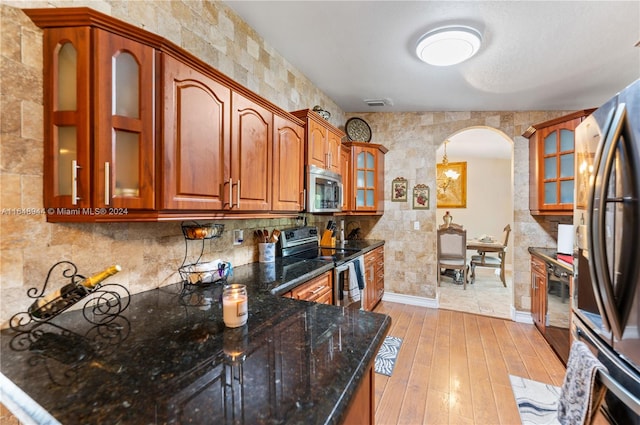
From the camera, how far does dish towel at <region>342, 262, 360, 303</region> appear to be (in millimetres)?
2609

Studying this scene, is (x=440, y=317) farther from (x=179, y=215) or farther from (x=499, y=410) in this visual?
(x=179, y=215)

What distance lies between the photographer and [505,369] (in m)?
2.34

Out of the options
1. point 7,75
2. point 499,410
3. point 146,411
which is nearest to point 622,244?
point 499,410

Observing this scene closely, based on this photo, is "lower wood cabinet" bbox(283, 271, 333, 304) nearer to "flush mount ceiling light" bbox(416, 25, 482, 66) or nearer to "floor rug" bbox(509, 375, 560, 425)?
"floor rug" bbox(509, 375, 560, 425)

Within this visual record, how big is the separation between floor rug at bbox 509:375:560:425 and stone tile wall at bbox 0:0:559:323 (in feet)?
5.15

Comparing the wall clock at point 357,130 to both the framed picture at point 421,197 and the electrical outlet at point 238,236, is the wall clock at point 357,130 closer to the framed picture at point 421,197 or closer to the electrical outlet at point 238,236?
the framed picture at point 421,197

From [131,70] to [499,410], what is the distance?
294 cm

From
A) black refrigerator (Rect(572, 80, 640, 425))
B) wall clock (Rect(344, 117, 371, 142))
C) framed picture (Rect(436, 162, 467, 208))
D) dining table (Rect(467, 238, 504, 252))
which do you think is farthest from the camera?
framed picture (Rect(436, 162, 467, 208))

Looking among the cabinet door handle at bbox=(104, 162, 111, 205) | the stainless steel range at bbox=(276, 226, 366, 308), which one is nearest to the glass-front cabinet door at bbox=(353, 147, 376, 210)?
the stainless steel range at bbox=(276, 226, 366, 308)

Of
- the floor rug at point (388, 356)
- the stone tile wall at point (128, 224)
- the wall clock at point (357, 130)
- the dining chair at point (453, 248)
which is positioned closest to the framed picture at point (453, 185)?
the dining chair at point (453, 248)

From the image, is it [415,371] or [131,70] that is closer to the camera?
[131,70]

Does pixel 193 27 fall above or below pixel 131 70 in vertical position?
above

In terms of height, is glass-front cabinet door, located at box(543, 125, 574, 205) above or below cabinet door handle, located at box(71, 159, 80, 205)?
above

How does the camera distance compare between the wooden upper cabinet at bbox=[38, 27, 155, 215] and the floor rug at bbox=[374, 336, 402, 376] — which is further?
the floor rug at bbox=[374, 336, 402, 376]
